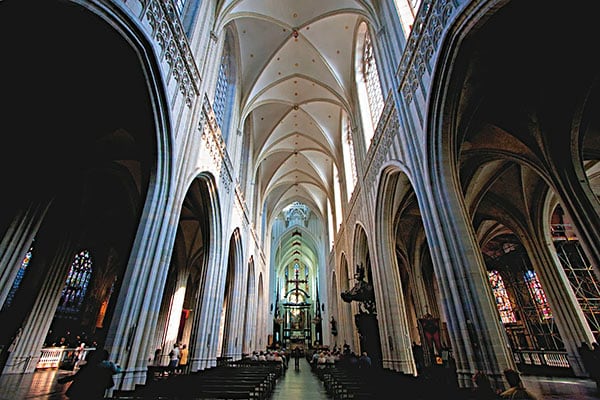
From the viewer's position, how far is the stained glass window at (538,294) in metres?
15.8

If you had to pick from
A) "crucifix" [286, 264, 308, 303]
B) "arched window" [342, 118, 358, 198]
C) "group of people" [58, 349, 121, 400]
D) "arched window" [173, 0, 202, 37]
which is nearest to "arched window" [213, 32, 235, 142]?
"arched window" [173, 0, 202, 37]

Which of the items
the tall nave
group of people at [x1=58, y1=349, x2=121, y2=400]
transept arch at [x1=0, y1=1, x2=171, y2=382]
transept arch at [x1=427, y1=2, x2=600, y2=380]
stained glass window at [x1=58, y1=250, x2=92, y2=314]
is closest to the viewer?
group of people at [x1=58, y1=349, x2=121, y2=400]

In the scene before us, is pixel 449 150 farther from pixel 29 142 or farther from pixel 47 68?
pixel 29 142

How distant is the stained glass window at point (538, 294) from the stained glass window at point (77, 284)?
28.4 metres

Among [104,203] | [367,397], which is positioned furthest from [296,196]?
[367,397]

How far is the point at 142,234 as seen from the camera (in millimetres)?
5730

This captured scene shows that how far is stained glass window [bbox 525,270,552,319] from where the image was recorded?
51.8ft

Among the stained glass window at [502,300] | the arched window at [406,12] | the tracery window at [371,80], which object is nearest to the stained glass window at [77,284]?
the tracery window at [371,80]

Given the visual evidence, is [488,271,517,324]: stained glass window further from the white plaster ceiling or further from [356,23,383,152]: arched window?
[356,23,383,152]: arched window

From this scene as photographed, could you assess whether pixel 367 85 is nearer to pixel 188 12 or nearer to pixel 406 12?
pixel 406 12

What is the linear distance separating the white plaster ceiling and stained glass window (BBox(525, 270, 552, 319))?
1355 cm

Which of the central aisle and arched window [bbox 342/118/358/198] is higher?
arched window [bbox 342/118/358/198]

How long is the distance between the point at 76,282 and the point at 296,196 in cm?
1876

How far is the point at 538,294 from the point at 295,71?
64.5ft
